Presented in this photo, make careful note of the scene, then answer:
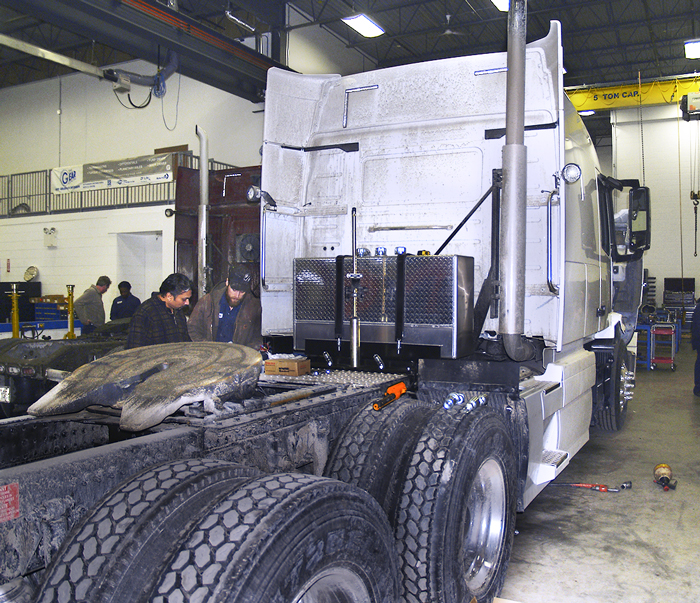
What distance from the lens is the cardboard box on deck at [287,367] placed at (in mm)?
3732

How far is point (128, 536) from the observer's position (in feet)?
5.32

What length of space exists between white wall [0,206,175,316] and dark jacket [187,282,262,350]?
13718mm

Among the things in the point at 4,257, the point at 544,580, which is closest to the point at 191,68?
the point at 544,580

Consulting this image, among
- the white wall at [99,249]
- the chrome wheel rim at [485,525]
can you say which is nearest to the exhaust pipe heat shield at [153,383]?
the chrome wheel rim at [485,525]

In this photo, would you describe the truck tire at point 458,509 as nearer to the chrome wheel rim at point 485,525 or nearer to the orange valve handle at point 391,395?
the chrome wheel rim at point 485,525

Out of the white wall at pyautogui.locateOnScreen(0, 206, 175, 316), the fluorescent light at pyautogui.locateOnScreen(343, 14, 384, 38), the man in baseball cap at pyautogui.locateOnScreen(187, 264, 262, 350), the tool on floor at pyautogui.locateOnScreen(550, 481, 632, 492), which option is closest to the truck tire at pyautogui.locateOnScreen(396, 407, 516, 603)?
the tool on floor at pyautogui.locateOnScreen(550, 481, 632, 492)

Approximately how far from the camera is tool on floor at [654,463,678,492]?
5148 millimetres

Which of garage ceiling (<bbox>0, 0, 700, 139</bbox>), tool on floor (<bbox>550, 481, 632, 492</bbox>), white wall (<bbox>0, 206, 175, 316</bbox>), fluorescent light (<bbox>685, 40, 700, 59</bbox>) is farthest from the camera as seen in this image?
white wall (<bbox>0, 206, 175, 316</bbox>)

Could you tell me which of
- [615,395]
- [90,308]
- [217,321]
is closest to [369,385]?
[217,321]

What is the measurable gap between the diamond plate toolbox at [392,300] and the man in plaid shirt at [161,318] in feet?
4.21

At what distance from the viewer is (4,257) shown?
2378 centimetres

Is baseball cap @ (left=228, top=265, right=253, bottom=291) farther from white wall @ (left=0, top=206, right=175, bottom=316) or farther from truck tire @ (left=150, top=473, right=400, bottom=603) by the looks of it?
white wall @ (left=0, top=206, right=175, bottom=316)

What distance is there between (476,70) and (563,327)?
182 cm

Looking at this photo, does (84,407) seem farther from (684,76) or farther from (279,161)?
(684,76)
